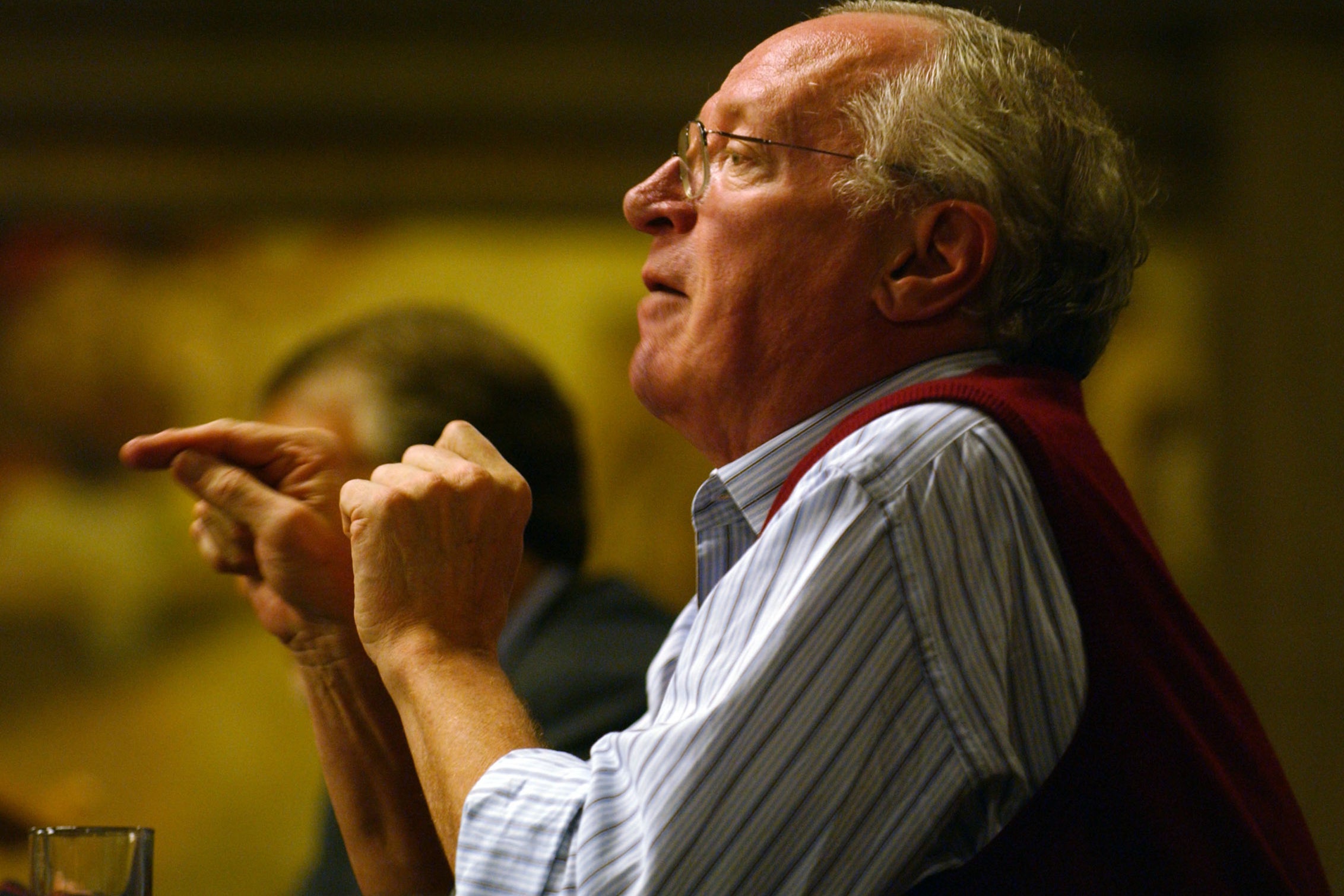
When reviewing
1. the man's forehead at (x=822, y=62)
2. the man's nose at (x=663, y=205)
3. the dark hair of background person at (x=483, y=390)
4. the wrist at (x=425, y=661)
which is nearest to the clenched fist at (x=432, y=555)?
the wrist at (x=425, y=661)

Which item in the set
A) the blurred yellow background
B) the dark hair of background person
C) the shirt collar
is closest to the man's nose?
the shirt collar

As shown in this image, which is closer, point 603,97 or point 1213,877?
point 1213,877

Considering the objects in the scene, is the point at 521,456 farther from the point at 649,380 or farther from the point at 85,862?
the point at 85,862

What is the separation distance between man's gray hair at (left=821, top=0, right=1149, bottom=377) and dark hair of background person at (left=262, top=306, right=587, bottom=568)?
0.96 metres

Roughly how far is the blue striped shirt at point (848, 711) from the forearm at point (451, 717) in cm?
4

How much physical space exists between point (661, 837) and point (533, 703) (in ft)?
3.64

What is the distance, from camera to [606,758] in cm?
89

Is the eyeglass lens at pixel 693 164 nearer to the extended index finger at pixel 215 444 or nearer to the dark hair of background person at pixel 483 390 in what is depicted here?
the extended index finger at pixel 215 444

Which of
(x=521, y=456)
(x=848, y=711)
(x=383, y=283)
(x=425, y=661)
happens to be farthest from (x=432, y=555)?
(x=383, y=283)

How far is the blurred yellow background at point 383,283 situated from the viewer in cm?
396

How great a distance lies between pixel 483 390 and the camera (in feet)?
6.90

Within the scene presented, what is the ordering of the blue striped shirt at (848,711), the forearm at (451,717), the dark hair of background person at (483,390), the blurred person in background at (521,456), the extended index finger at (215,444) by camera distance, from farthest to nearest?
the dark hair of background person at (483,390)
the blurred person in background at (521,456)
the extended index finger at (215,444)
the forearm at (451,717)
the blue striped shirt at (848,711)

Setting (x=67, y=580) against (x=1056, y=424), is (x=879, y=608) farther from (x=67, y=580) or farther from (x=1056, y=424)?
(x=67, y=580)

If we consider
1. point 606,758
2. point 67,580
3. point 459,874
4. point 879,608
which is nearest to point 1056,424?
point 879,608
